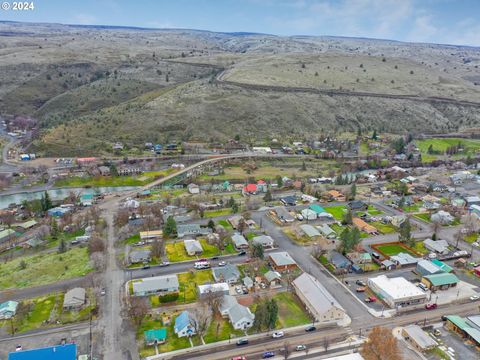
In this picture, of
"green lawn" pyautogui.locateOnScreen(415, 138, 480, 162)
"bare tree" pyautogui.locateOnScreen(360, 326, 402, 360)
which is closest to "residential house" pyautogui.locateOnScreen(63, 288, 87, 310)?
"bare tree" pyautogui.locateOnScreen(360, 326, 402, 360)

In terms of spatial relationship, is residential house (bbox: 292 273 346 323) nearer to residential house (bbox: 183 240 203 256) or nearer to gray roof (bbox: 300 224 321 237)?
gray roof (bbox: 300 224 321 237)

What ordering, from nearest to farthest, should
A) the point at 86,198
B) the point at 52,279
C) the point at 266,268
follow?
the point at 52,279 < the point at 266,268 < the point at 86,198

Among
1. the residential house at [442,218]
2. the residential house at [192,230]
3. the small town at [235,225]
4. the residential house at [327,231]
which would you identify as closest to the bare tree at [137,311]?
the small town at [235,225]

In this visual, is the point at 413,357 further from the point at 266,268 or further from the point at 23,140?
the point at 23,140

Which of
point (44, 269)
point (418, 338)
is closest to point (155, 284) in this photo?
point (44, 269)

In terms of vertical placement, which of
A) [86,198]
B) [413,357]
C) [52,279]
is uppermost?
[86,198]

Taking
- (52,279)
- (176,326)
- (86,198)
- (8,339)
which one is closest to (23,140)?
(86,198)
